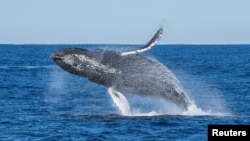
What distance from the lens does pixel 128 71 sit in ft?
92.9

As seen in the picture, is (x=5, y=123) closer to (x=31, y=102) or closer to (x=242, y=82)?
(x=31, y=102)

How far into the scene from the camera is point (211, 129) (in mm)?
19859

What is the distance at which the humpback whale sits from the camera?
28031 mm

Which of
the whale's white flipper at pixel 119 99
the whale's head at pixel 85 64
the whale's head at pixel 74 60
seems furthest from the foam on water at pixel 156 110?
the whale's head at pixel 74 60

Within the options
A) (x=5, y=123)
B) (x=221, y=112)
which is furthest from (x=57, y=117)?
(x=221, y=112)

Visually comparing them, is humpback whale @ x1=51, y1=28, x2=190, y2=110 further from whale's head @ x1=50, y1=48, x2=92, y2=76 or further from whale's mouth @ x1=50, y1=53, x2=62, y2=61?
whale's mouth @ x1=50, y1=53, x2=62, y2=61

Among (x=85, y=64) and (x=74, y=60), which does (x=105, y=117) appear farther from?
(x=74, y=60)

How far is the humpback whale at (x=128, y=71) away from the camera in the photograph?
28.0 meters

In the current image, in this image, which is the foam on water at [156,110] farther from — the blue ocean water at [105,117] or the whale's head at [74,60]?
the whale's head at [74,60]
